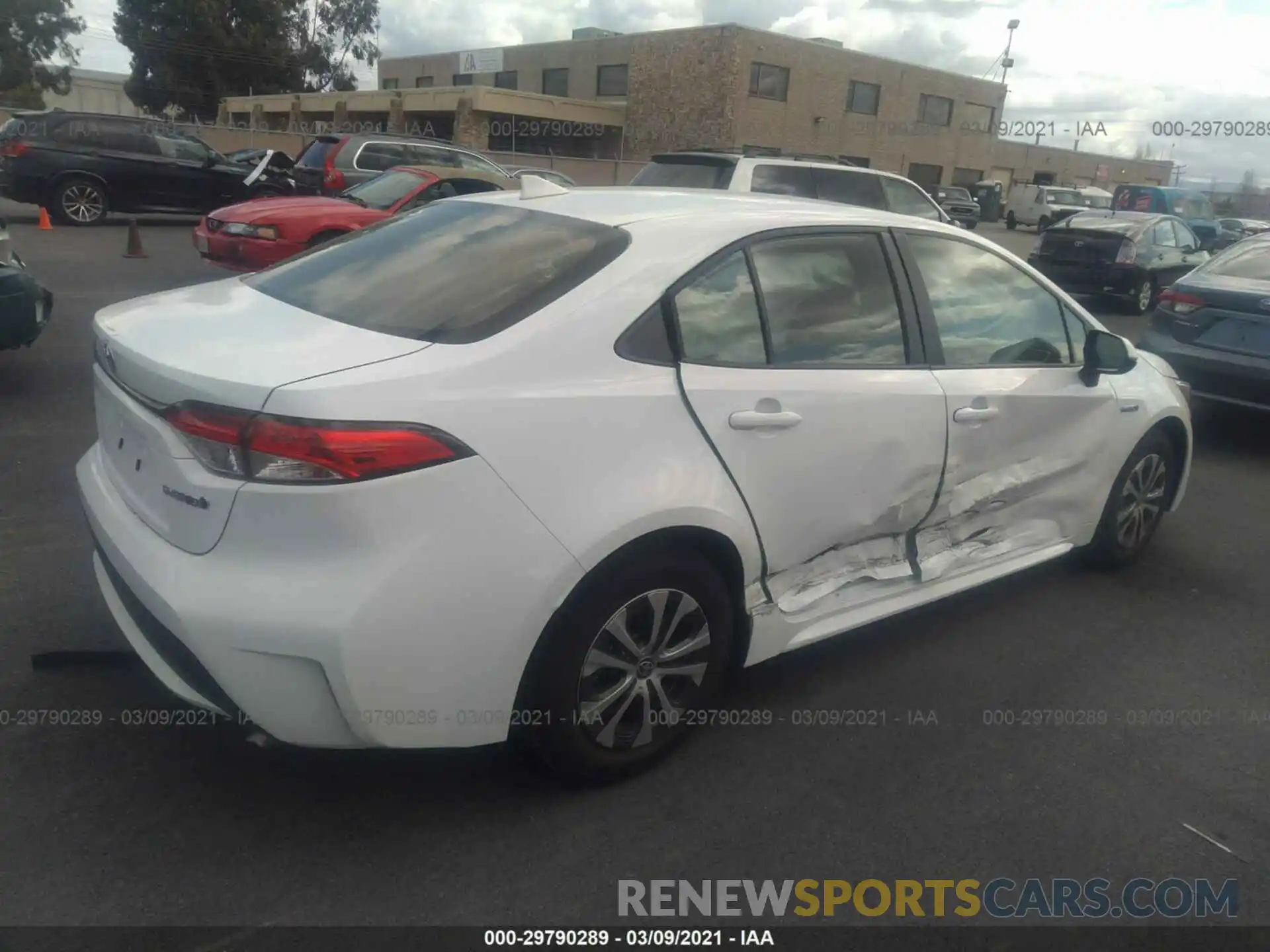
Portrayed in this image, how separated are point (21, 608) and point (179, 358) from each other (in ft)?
5.80

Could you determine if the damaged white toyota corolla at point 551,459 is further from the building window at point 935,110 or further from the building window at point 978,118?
the building window at point 978,118

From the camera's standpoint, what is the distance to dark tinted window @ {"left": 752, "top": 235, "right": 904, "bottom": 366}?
328 cm

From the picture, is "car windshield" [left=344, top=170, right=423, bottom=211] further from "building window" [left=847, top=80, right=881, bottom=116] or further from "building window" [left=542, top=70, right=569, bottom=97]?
"building window" [left=542, top=70, right=569, bottom=97]

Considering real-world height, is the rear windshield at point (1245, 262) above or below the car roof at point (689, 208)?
below

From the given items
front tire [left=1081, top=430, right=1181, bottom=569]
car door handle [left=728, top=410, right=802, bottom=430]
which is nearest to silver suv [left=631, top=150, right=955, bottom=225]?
front tire [left=1081, top=430, right=1181, bottom=569]

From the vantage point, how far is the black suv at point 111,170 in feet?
50.9

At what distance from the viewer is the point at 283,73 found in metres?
48.3

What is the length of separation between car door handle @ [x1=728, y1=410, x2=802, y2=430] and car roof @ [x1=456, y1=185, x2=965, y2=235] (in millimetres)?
654

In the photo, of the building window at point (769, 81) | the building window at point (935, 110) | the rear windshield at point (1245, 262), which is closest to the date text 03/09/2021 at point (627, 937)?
the rear windshield at point (1245, 262)

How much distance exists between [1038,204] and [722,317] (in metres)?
39.5

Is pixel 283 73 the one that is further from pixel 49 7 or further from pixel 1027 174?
pixel 1027 174

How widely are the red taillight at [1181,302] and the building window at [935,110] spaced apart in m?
43.9

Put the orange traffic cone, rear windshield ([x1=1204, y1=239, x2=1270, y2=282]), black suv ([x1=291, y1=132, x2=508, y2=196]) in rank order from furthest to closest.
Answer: black suv ([x1=291, y1=132, x2=508, y2=196]) < the orange traffic cone < rear windshield ([x1=1204, y1=239, x2=1270, y2=282])

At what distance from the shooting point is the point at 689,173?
1014 cm
